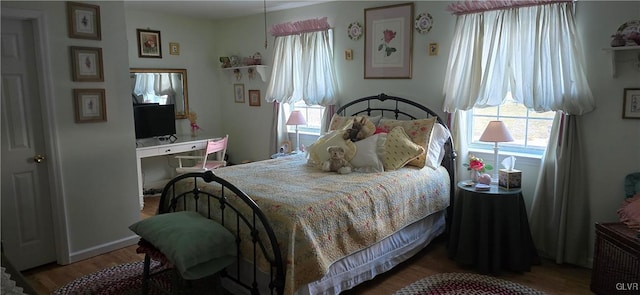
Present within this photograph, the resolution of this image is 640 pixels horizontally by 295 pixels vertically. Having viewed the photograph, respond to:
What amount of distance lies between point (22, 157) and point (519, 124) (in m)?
3.90

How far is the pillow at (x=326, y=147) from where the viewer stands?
3445 mm

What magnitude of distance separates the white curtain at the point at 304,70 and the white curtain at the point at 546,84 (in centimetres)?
149

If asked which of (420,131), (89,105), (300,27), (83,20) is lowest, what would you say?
(420,131)

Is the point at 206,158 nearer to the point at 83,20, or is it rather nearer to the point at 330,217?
the point at 83,20

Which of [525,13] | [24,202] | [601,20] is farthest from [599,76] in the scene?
[24,202]

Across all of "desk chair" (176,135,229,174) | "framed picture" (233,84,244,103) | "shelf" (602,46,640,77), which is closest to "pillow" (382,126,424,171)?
"shelf" (602,46,640,77)

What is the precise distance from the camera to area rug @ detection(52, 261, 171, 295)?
9.75 feet

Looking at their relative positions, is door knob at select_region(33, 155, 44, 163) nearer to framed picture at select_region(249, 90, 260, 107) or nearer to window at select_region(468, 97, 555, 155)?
framed picture at select_region(249, 90, 260, 107)

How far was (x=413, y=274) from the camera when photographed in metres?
3.19

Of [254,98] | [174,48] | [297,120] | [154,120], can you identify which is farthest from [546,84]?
[174,48]

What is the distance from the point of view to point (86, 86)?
3.42 m

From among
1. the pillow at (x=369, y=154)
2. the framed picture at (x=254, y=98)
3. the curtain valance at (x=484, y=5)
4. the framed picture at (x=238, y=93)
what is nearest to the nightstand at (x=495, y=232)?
the pillow at (x=369, y=154)

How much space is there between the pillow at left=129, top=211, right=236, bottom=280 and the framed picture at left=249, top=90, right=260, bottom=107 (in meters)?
3.12

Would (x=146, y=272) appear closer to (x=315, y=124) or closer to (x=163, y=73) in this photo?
(x=315, y=124)
